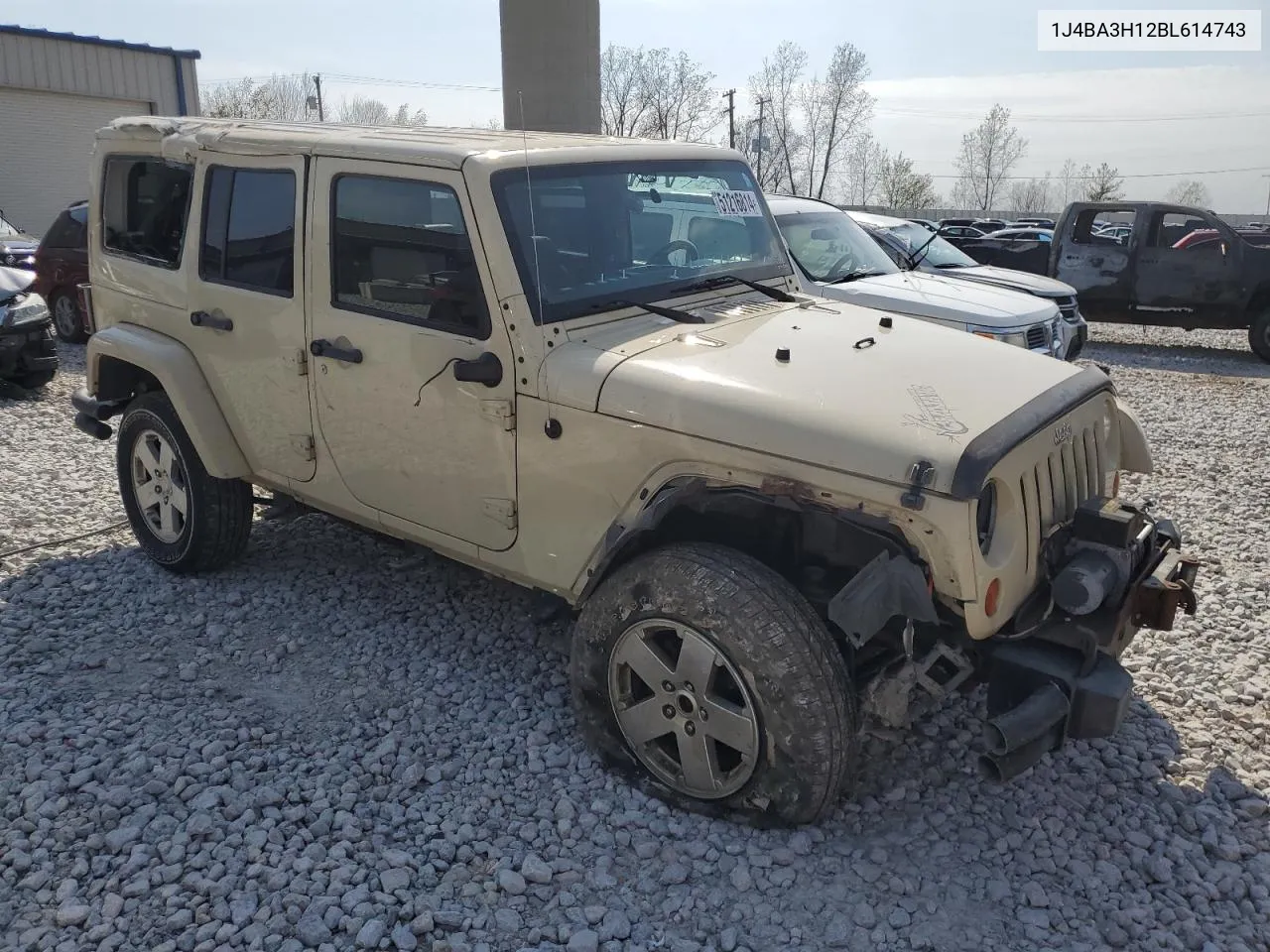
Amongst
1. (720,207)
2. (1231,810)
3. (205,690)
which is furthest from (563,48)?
(1231,810)

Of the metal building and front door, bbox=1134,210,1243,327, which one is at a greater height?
the metal building

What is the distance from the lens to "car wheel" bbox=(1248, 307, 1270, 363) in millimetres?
12383

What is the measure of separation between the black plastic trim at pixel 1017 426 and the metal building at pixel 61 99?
23.0 m

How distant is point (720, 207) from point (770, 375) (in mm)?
1363

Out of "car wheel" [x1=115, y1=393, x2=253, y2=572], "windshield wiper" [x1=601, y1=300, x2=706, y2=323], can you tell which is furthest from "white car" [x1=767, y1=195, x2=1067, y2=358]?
"car wheel" [x1=115, y1=393, x2=253, y2=572]

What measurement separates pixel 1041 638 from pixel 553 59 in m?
14.7

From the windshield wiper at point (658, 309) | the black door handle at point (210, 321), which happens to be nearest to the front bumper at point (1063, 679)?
the windshield wiper at point (658, 309)

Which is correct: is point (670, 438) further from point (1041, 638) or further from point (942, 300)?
point (942, 300)

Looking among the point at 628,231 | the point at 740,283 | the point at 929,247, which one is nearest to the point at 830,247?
the point at 929,247

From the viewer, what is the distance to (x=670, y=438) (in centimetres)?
316

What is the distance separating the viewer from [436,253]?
3705 mm

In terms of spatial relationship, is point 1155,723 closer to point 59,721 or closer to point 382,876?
point 382,876

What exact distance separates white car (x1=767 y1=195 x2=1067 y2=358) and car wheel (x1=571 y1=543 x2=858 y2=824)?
453cm

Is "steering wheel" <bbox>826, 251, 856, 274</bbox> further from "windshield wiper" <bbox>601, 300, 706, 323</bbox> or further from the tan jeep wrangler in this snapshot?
"windshield wiper" <bbox>601, 300, 706, 323</bbox>
